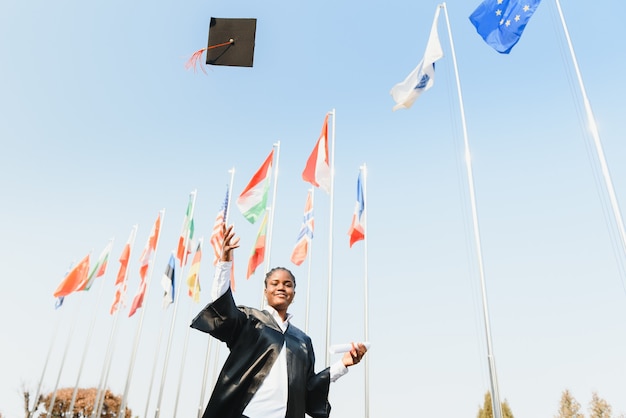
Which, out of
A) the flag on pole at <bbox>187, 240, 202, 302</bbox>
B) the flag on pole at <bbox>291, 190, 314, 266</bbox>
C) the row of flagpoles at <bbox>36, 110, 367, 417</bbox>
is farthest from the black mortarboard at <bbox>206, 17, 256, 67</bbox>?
the flag on pole at <bbox>187, 240, 202, 302</bbox>

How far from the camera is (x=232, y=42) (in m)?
7.61

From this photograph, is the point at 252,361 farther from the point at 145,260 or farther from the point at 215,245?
the point at 145,260

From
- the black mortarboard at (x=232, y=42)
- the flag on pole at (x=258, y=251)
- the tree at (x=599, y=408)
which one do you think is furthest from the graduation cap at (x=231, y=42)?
the tree at (x=599, y=408)

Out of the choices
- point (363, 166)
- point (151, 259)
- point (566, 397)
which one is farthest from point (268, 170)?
point (566, 397)

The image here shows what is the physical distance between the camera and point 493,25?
31.4 feet

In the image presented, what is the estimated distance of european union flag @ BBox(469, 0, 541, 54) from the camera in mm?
8945

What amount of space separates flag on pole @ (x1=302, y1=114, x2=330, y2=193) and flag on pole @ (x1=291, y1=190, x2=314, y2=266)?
1.23 metres

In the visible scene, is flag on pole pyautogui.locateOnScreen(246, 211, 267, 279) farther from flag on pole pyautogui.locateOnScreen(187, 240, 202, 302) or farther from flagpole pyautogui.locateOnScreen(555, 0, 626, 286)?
flagpole pyautogui.locateOnScreen(555, 0, 626, 286)

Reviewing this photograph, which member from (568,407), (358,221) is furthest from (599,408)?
(358,221)

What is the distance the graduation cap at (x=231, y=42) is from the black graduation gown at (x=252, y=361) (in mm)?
5192

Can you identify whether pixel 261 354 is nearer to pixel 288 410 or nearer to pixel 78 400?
pixel 288 410

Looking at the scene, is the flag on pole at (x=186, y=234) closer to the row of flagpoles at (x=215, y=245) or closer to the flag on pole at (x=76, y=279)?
the row of flagpoles at (x=215, y=245)

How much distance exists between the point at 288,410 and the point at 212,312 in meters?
0.86

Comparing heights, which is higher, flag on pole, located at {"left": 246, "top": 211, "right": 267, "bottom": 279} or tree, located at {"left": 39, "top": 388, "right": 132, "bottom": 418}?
flag on pole, located at {"left": 246, "top": 211, "right": 267, "bottom": 279}
